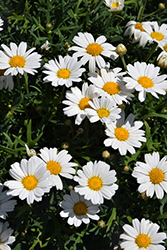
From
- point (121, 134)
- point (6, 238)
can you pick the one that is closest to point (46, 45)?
point (121, 134)

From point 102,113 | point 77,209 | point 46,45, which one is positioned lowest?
point 77,209

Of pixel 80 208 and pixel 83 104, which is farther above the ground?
pixel 83 104

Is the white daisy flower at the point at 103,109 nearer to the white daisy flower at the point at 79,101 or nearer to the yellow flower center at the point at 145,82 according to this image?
the white daisy flower at the point at 79,101

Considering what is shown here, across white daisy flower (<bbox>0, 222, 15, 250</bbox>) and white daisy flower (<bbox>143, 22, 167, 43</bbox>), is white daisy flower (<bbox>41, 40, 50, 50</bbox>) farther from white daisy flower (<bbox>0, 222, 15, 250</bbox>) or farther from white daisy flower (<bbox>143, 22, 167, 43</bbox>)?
white daisy flower (<bbox>0, 222, 15, 250</bbox>)

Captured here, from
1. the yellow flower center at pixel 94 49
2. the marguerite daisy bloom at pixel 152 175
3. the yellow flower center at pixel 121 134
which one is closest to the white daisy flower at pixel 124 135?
the yellow flower center at pixel 121 134

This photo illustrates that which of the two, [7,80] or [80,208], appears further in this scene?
[7,80]

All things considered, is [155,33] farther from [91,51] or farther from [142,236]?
[142,236]
